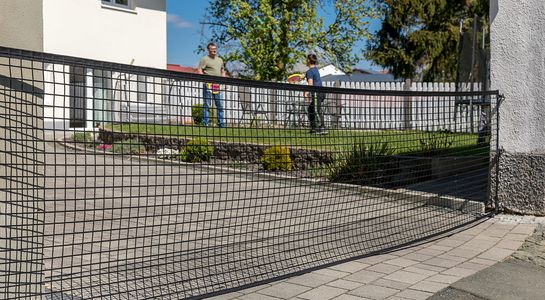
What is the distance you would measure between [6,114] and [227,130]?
6.40 ft

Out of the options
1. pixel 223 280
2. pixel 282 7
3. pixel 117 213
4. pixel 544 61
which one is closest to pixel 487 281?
pixel 223 280

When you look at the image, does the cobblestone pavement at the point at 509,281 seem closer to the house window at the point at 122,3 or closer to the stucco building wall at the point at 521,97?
Answer: the stucco building wall at the point at 521,97

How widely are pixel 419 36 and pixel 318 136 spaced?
111 ft

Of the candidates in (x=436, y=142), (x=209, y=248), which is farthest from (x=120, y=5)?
(x=209, y=248)

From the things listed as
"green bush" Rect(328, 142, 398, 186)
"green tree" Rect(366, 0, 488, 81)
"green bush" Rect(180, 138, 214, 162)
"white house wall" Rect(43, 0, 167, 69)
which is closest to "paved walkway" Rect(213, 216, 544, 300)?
"green bush" Rect(180, 138, 214, 162)

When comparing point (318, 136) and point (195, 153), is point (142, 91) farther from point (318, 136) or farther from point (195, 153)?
point (318, 136)

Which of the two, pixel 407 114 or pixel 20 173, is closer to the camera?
pixel 20 173

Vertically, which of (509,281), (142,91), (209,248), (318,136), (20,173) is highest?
(142,91)

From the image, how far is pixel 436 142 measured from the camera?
8.91 metres

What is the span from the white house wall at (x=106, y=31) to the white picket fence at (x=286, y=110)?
50.0 ft

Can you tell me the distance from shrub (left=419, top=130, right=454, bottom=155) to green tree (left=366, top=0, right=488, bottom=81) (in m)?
29.3

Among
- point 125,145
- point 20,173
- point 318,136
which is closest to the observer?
point 20,173

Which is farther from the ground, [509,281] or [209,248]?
[209,248]

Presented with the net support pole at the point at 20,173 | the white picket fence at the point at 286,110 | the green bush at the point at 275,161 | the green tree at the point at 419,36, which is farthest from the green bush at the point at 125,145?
the green tree at the point at 419,36
